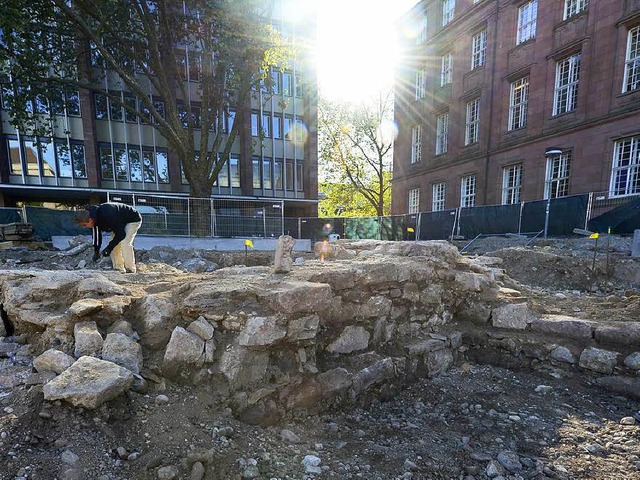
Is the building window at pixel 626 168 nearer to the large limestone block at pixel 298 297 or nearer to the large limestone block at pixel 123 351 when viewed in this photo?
the large limestone block at pixel 298 297

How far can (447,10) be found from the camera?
21.5 meters

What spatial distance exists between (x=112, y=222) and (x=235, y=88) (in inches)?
431

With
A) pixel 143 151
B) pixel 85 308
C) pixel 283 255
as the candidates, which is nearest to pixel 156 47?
pixel 143 151

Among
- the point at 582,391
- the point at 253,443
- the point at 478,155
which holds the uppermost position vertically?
the point at 478,155

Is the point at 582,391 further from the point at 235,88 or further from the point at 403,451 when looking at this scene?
the point at 235,88

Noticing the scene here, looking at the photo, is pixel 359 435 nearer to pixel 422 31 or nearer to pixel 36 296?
pixel 36 296

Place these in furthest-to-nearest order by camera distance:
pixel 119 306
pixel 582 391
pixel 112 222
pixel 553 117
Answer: pixel 553 117 → pixel 112 222 → pixel 582 391 → pixel 119 306

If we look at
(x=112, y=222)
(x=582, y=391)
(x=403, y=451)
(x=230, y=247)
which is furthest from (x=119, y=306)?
(x=230, y=247)

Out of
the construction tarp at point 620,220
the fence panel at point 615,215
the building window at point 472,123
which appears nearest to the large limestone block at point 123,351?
the fence panel at point 615,215

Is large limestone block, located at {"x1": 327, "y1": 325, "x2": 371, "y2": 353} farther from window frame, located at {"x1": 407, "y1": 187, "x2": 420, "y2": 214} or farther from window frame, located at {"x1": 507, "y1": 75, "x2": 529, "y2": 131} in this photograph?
window frame, located at {"x1": 407, "y1": 187, "x2": 420, "y2": 214}

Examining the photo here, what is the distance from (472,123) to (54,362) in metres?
22.7

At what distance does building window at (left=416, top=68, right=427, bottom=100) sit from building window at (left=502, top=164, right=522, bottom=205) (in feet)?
30.9

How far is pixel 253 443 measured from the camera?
2273mm

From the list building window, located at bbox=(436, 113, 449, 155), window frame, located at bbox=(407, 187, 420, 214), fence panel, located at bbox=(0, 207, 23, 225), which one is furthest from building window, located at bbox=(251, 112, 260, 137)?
fence panel, located at bbox=(0, 207, 23, 225)
